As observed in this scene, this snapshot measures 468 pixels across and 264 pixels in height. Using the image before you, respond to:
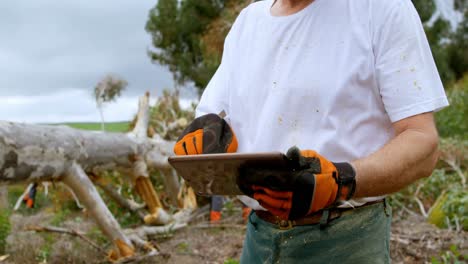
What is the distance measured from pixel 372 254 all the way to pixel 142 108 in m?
5.45

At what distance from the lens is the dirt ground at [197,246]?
14.7 feet

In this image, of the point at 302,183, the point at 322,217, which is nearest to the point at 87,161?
the point at 322,217

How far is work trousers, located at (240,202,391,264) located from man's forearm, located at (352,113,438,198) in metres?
0.23

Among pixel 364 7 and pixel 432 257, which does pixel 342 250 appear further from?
pixel 432 257

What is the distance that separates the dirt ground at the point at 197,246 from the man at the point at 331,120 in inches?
102

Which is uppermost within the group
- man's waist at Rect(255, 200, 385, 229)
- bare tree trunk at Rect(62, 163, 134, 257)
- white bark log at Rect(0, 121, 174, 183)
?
man's waist at Rect(255, 200, 385, 229)

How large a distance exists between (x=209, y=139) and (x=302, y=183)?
1.82 feet

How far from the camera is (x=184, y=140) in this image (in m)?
1.88

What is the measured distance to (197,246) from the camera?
5.15m

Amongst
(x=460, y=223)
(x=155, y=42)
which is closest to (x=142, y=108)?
(x=460, y=223)

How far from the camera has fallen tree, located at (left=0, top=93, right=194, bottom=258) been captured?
3758 mm

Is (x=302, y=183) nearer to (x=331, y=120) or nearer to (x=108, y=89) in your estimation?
(x=331, y=120)

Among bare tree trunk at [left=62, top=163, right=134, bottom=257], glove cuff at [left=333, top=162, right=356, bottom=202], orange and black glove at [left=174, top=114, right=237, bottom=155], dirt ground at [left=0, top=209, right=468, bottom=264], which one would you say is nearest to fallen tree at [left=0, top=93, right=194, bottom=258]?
bare tree trunk at [left=62, top=163, right=134, bottom=257]

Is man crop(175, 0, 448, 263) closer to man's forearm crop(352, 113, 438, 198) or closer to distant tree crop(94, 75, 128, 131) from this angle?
man's forearm crop(352, 113, 438, 198)
